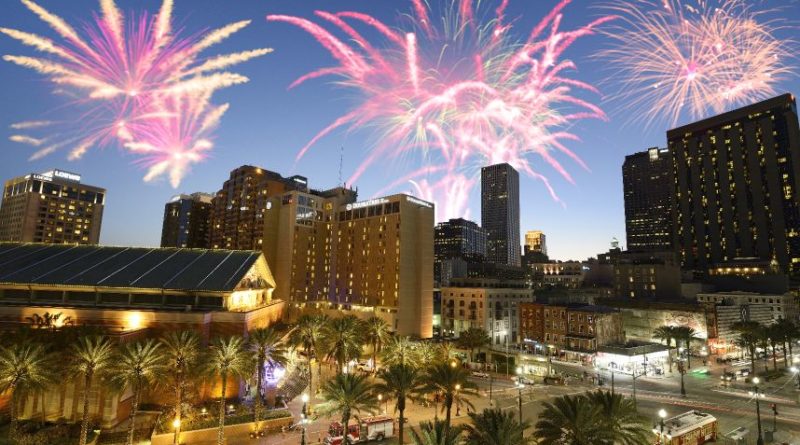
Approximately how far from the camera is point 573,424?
2956 centimetres

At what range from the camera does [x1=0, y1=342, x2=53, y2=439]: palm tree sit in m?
41.8

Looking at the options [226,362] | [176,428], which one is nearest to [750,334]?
[226,362]

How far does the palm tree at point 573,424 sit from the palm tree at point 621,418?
91cm

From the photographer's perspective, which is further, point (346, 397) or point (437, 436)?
point (346, 397)

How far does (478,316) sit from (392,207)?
44870 mm

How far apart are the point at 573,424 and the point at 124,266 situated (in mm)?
74265

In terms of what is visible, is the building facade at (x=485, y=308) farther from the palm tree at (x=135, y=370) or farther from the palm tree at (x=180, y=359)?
the palm tree at (x=135, y=370)

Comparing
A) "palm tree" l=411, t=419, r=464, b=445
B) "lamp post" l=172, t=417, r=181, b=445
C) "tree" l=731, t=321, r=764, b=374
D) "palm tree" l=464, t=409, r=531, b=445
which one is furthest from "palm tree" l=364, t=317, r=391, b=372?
"tree" l=731, t=321, r=764, b=374

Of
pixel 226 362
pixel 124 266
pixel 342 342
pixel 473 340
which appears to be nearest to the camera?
pixel 226 362

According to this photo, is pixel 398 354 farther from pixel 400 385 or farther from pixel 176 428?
pixel 176 428

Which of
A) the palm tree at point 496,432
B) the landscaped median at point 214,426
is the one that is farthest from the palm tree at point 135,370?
the palm tree at point 496,432

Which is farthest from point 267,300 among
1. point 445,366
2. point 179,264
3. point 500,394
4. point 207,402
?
point 445,366

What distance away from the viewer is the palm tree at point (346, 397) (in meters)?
41.2

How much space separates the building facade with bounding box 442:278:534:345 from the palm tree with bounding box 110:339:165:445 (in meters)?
98.5
